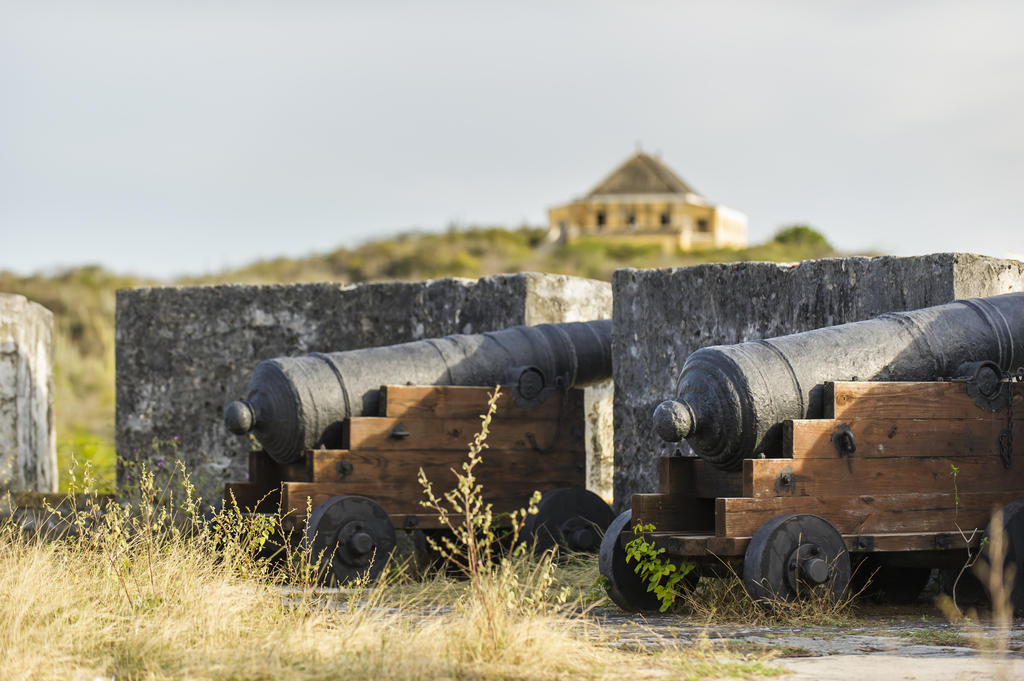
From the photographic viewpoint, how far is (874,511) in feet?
20.1

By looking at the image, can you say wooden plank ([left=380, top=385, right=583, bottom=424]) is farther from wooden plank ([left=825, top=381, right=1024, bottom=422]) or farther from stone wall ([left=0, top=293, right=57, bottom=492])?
stone wall ([left=0, top=293, right=57, bottom=492])

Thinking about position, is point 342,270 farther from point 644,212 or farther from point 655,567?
point 655,567

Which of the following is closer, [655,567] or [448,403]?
[655,567]

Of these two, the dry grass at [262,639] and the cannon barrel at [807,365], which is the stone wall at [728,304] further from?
the dry grass at [262,639]

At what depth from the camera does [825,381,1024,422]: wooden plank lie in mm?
6090

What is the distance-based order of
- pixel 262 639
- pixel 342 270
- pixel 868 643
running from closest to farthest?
pixel 262 639, pixel 868 643, pixel 342 270

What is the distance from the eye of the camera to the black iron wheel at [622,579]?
6.29m

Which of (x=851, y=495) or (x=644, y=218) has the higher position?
(x=644, y=218)

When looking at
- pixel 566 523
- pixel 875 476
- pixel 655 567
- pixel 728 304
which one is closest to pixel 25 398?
pixel 566 523

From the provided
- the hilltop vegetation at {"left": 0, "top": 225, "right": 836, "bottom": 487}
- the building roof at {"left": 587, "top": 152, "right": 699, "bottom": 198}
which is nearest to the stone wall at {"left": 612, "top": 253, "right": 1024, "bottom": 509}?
the hilltop vegetation at {"left": 0, "top": 225, "right": 836, "bottom": 487}

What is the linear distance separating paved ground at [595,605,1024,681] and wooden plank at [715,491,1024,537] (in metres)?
0.37

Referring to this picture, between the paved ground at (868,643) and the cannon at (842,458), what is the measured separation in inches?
9.9

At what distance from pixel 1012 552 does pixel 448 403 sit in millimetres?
3016

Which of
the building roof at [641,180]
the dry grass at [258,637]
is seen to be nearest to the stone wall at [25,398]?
the dry grass at [258,637]
